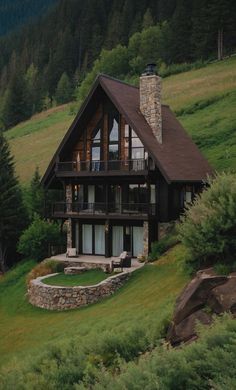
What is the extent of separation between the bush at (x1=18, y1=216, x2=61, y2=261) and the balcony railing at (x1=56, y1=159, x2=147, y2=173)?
436 cm

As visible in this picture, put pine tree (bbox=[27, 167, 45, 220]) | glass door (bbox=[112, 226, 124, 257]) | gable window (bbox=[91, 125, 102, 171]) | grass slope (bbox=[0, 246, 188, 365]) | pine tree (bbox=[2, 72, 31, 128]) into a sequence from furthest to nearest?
pine tree (bbox=[2, 72, 31, 128]) < pine tree (bbox=[27, 167, 45, 220]) < gable window (bbox=[91, 125, 102, 171]) < glass door (bbox=[112, 226, 124, 257]) < grass slope (bbox=[0, 246, 188, 365])

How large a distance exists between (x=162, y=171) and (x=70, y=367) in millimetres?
17095

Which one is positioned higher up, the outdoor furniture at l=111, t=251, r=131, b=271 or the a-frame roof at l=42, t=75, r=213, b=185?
the a-frame roof at l=42, t=75, r=213, b=185

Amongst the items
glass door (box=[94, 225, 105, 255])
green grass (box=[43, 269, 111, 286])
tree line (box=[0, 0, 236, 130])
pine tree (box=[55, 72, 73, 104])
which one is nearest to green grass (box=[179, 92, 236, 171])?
glass door (box=[94, 225, 105, 255])

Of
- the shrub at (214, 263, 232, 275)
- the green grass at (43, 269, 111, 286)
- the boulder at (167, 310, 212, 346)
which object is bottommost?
the green grass at (43, 269, 111, 286)

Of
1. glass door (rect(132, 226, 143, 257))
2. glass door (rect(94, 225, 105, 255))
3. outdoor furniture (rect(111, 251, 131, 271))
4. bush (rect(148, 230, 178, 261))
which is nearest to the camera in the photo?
outdoor furniture (rect(111, 251, 131, 271))

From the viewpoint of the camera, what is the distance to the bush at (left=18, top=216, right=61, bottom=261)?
33.5 m

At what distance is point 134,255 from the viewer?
99.0 feet

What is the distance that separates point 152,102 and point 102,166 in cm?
500

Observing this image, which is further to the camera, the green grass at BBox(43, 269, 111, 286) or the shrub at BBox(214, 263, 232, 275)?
the green grass at BBox(43, 269, 111, 286)

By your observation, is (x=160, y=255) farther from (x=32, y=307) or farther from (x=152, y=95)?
(x=152, y=95)

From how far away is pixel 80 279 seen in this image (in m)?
26.5

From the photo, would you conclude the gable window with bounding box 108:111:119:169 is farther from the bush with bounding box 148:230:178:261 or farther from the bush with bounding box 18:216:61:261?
the bush with bounding box 18:216:61:261

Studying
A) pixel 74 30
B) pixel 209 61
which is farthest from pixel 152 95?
pixel 74 30
